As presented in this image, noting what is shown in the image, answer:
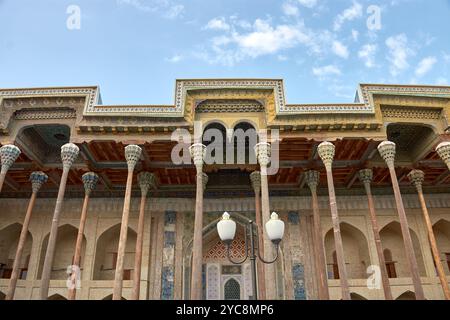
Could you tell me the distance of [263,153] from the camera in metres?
9.42

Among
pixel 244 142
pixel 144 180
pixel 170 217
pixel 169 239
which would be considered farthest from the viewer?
pixel 170 217

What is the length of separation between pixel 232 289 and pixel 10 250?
746 cm

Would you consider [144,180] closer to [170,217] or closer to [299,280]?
[170,217]

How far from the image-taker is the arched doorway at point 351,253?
12.6 m

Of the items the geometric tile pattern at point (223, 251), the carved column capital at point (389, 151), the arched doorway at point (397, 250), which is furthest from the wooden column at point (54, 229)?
the arched doorway at point (397, 250)

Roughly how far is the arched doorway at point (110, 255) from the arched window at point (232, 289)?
9.82 ft

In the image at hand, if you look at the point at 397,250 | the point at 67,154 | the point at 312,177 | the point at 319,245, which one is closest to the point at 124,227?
the point at 67,154

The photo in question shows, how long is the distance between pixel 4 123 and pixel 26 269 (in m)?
5.28

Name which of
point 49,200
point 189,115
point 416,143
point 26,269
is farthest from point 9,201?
point 416,143

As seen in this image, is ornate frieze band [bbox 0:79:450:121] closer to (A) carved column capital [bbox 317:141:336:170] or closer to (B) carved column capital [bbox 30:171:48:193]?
(A) carved column capital [bbox 317:141:336:170]

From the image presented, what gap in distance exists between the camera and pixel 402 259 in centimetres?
1297

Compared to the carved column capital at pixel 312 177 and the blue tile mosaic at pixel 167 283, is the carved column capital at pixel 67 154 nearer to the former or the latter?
the blue tile mosaic at pixel 167 283

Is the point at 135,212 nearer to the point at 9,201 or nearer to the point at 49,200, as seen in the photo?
the point at 49,200
